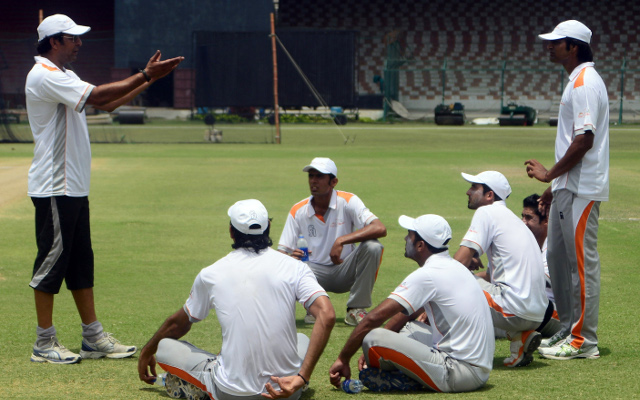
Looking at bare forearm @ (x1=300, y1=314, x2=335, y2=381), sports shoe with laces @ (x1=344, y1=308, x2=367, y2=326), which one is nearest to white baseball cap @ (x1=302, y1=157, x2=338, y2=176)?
sports shoe with laces @ (x1=344, y1=308, x2=367, y2=326)

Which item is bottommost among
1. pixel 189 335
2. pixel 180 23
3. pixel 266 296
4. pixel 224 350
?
pixel 189 335

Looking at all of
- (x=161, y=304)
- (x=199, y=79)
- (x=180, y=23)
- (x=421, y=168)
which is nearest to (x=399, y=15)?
(x=180, y=23)

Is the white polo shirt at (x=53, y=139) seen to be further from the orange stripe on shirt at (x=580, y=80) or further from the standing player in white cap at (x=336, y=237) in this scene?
the orange stripe on shirt at (x=580, y=80)

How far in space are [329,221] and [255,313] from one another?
2.86 m

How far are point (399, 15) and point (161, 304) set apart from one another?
149ft

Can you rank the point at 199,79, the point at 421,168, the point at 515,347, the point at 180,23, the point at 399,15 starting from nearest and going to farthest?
the point at 515,347, the point at 421,168, the point at 199,79, the point at 180,23, the point at 399,15

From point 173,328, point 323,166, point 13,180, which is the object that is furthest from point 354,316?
point 13,180

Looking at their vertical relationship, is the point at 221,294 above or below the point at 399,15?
below

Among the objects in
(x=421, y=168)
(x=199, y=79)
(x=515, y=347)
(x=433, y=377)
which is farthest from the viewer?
(x=199, y=79)

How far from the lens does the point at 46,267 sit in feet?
18.0

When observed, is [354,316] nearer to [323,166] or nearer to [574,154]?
[323,166]

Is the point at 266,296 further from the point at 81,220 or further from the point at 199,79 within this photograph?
the point at 199,79

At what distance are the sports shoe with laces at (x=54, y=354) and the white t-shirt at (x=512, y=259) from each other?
273 cm

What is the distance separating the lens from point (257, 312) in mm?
4238
